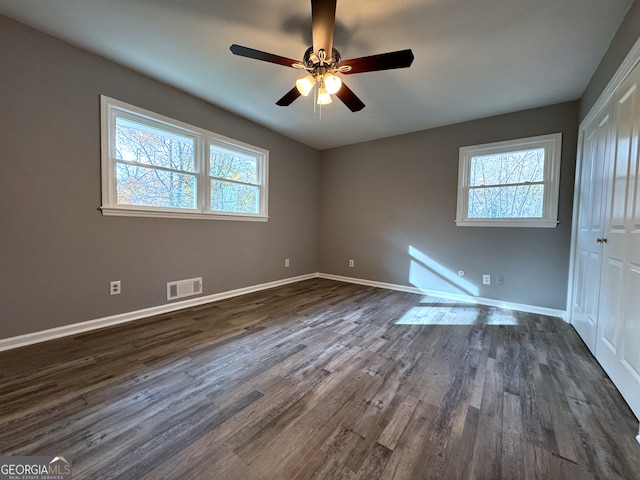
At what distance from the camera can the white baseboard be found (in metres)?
2.14

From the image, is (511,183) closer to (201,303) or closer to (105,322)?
(201,303)

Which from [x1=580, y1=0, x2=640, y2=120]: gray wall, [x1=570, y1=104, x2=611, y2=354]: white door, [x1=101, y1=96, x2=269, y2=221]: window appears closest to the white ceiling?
[x1=580, y1=0, x2=640, y2=120]: gray wall

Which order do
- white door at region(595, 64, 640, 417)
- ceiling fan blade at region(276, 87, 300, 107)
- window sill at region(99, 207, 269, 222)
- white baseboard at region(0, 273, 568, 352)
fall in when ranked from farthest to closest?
window sill at region(99, 207, 269, 222) → ceiling fan blade at region(276, 87, 300, 107) → white baseboard at region(0, 273, 568, 352) → white door at region(595, 64, 640, 417)

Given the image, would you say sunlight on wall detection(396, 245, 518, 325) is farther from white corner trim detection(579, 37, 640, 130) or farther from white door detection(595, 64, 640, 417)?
white corner trim detection(579, 37, 640, 130)

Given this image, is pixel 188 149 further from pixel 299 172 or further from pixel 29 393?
pixel 29 393

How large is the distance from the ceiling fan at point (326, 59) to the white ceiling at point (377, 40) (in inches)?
8.8

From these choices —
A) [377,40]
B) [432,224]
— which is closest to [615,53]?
[377,40]

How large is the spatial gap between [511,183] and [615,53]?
1.59 m

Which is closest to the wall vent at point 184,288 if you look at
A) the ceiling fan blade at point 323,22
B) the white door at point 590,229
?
the ceiling fan blade at point 323,22

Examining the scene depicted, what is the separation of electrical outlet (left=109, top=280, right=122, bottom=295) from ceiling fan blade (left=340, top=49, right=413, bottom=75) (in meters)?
2.91

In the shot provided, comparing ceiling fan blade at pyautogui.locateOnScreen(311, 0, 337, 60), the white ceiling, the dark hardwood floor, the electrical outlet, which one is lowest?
the dark hardwood floor

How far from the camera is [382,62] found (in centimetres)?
176

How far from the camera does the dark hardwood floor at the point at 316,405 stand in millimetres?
1124

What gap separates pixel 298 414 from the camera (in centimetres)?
141
